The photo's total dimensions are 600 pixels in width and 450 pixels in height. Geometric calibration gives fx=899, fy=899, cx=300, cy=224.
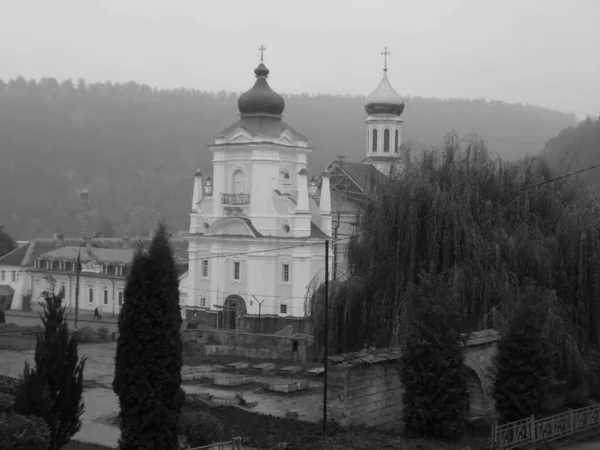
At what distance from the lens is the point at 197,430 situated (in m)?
17.4

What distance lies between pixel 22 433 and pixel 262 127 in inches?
1316

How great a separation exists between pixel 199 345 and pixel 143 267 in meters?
20.3

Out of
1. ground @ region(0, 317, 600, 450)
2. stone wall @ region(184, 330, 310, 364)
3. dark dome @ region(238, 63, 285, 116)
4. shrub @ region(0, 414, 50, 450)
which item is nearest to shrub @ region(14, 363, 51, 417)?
shrub @ region(0, 414, 50, 450)

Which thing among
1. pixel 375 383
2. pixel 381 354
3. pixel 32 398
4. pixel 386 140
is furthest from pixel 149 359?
pixel 386 140

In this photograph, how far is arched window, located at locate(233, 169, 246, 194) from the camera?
153 ft

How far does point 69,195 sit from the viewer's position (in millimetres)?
137625

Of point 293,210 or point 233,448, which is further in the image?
point 293,210

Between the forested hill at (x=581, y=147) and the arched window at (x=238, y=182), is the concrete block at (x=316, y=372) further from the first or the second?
the forested hill at (x=581, y=147)

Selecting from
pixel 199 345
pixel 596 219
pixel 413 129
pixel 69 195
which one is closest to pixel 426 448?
pixel 596 219

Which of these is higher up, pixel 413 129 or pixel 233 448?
pixel 413 129

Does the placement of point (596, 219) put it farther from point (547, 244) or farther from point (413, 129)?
A: point (413, 129)

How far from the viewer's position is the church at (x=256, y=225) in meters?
45.2

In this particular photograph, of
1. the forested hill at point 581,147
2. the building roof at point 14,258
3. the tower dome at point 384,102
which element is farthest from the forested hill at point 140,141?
the building roof at point 14,258

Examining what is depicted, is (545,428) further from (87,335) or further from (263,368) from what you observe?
(87,335)
